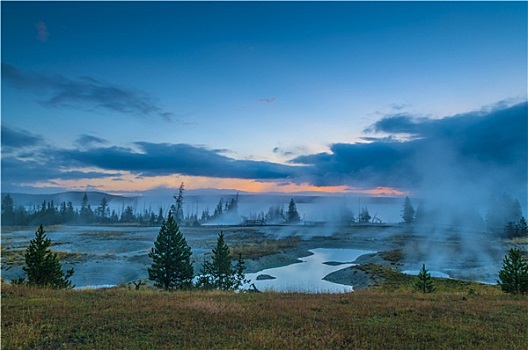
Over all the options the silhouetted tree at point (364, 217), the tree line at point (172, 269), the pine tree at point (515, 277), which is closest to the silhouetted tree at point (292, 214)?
the silhouetted tree at point (364, 217)

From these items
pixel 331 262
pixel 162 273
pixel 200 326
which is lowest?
pixel 331 262

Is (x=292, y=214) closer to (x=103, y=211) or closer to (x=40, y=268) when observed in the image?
Result: (x=103, y=211)

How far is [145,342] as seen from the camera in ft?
33.5

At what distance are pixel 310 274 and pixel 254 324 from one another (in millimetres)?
40808

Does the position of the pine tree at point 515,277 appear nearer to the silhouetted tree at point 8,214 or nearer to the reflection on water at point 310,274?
the reflection on water at point 310,274

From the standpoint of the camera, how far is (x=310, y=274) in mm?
51469

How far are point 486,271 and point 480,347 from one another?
49.7m

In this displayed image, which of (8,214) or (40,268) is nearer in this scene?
(40,268)

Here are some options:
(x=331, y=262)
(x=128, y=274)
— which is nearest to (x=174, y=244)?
(x=128, y=274)

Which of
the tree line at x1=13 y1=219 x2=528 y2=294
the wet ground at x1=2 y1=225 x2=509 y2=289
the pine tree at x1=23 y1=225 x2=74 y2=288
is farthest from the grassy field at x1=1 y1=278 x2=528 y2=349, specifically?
the wet ground at x1=2 y1=225 x2=509 y2=289

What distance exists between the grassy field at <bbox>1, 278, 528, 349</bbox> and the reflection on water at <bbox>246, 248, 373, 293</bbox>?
1503 centimetres

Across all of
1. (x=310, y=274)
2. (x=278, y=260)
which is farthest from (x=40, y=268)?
(x=278, y=260)

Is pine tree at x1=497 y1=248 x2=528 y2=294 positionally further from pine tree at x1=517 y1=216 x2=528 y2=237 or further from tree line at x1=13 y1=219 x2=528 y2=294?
pine tree at x1=517 y1=216 x2=528 y2=237

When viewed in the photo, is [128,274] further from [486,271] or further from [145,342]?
[486,271]
